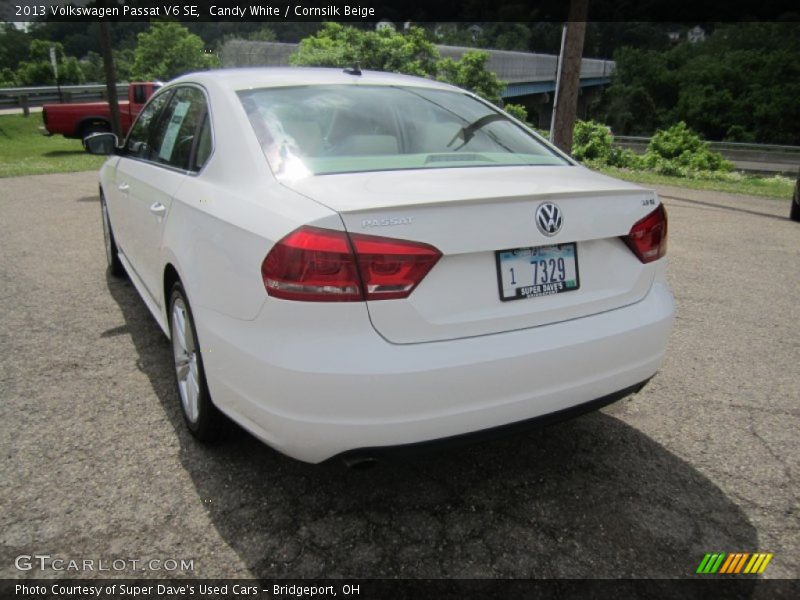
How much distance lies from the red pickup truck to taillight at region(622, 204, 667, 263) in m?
17.7

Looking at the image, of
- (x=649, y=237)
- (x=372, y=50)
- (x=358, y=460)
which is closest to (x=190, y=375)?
(x=358, y=460)

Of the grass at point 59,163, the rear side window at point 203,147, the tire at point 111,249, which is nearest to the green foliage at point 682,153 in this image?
the grass at point 59,163

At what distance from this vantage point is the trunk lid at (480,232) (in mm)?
1947

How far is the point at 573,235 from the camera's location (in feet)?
7.27

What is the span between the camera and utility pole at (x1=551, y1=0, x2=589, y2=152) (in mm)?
12164

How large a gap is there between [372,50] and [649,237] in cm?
4175

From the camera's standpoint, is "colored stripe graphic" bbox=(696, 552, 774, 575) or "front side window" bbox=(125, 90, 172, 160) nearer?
"colored stripe graphic" bbox=(696, 552, 774, 575)

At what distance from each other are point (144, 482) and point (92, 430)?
0.57m

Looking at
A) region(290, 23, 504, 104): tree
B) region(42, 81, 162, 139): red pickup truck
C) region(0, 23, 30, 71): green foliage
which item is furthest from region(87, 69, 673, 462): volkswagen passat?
region(0, 23, 30, 71): green foliage

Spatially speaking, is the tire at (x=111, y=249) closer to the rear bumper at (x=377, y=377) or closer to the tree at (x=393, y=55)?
the rear bumper at (x=377, y=377)

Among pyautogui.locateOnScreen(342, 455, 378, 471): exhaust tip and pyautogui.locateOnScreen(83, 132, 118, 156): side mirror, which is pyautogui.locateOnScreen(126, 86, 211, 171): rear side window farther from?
pyautogui.locateOnScreen(342, 455, 378, 471): exhaust tip

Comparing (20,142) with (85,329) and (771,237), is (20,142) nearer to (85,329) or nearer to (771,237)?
(85,329)

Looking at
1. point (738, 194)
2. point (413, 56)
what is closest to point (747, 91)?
point (413, 56)

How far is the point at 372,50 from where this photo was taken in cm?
4094
